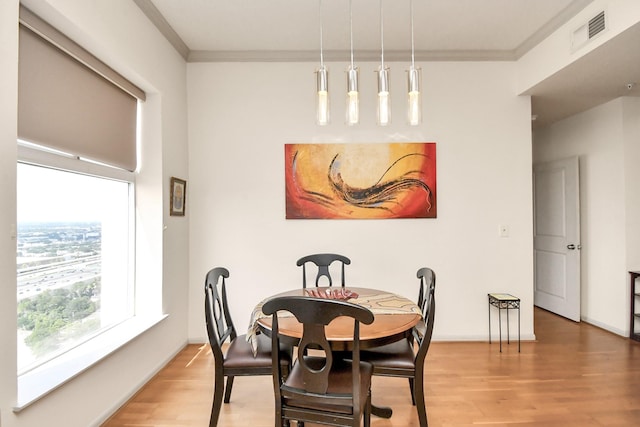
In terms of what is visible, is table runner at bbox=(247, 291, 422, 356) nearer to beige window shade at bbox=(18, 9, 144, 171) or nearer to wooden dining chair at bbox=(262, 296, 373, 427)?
wooden dining chair at bbox=(262, 296, 373, 427)

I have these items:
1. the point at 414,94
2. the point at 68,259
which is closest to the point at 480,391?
the point at 414,94

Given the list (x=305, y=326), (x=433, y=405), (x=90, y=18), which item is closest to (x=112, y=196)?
(x=90, y=18)

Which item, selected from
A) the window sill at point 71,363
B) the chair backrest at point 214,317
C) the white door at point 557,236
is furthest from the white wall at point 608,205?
the window sill at point 71,363

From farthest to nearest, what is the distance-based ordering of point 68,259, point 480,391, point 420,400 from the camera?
point 480,391 < point 68,259 < point 420,400

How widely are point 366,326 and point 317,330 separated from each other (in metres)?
0.35

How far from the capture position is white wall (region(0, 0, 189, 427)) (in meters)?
1.49

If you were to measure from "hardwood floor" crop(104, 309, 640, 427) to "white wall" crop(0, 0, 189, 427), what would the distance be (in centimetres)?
25

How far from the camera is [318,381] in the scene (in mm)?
1567

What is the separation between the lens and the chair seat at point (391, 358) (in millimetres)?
→ 1938

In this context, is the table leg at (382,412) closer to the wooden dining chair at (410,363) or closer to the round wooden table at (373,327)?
the wooden dining chair at (410,363)

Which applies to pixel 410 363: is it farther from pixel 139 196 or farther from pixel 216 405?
pixel 139 196

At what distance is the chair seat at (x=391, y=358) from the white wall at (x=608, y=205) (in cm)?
310

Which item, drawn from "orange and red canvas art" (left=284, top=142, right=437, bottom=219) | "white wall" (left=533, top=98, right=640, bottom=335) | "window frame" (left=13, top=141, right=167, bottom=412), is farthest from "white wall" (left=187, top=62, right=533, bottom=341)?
"white wall" (left=533, top=98, right=640, bottom=335)

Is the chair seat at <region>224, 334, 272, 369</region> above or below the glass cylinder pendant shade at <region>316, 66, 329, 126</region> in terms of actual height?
below
